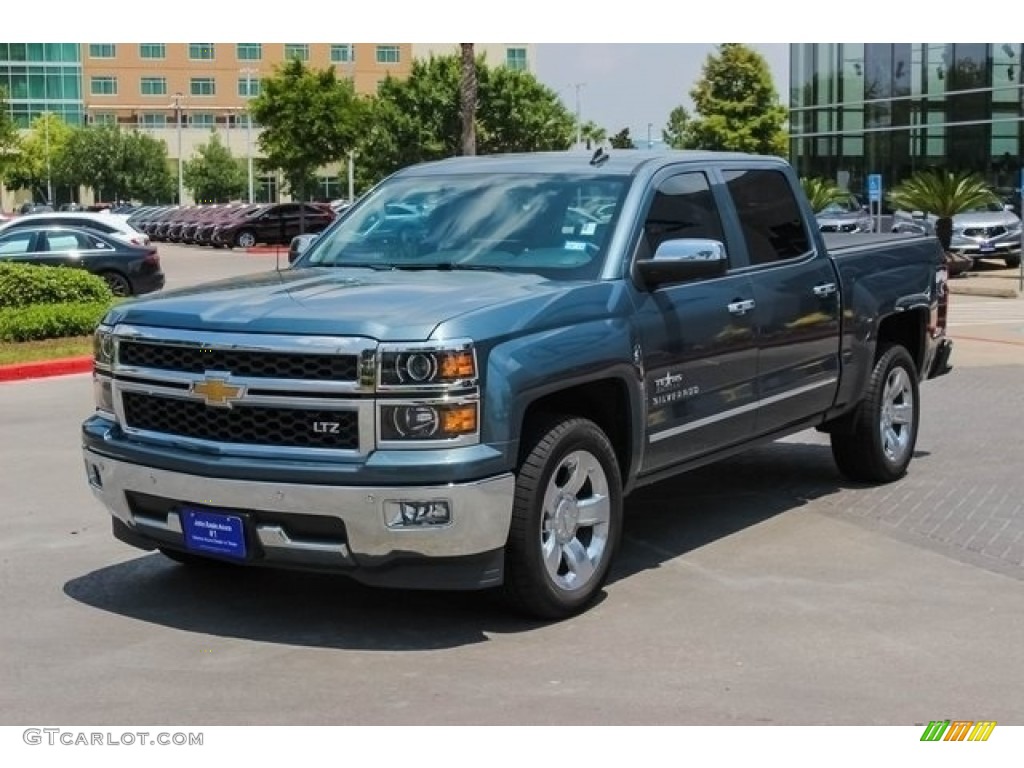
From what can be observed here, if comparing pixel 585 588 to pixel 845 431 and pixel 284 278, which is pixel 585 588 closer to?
pixel 284 278

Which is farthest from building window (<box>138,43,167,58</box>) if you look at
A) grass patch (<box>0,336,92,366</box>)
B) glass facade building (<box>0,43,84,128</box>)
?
grass patch (<box>0,336,92,366</box>)

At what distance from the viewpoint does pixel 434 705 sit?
5137mm

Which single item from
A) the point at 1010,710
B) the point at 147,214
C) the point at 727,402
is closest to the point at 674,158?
the point at 727,402

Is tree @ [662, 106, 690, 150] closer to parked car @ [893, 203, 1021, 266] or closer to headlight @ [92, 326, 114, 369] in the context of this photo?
parked car @ [893, 203, 1021, 266]

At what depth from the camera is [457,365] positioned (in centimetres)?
557

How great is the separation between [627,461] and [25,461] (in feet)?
17.1

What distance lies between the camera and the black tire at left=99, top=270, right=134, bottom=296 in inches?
910

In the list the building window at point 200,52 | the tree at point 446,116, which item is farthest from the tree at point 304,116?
Result: the building window at point 200,52

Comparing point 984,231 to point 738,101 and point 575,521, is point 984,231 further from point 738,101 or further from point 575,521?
point 738,101

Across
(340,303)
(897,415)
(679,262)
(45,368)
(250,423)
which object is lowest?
(45,368)

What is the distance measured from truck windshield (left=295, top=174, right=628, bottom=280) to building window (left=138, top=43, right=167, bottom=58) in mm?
107519

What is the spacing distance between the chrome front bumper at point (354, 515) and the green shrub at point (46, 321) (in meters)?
11.7

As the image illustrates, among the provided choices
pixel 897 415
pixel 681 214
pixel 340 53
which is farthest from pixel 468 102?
pixel 340 53

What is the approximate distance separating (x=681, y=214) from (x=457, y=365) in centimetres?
210
